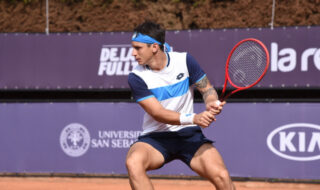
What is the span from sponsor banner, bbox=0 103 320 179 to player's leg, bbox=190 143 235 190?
153 inches

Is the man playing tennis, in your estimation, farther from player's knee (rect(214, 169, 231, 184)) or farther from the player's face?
player's knee (rect(214, 169, 231, 184))

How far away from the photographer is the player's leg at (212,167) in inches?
173

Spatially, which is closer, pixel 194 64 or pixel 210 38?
pixel 194 64

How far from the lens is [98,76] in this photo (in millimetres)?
9227

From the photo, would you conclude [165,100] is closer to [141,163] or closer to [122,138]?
[141,163]

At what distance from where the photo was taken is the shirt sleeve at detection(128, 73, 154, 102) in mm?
4652

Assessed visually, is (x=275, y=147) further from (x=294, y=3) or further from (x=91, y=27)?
(x=91, y=27)

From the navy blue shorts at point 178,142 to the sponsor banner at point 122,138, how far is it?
3.78m

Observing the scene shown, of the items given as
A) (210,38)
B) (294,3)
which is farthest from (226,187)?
(294,3)

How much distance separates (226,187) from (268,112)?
4.21 meters

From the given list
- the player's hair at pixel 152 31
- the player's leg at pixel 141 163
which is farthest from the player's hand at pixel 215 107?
Answer: the player's hair at pixel 152 31

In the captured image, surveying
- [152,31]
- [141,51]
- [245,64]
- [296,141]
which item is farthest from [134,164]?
[296,141]

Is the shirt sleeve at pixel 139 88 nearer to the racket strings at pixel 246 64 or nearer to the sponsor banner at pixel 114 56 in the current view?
the racket strings at pixel 246 64

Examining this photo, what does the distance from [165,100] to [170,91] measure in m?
0.10
